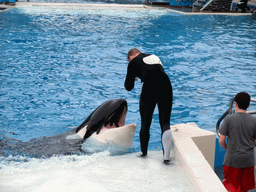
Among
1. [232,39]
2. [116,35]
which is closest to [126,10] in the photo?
[116,35]

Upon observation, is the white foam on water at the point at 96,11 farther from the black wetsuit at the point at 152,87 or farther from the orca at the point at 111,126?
the black wetsuit at the point at 152,87

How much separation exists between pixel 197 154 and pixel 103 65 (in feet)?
25.4

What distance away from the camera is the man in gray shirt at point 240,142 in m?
3.30

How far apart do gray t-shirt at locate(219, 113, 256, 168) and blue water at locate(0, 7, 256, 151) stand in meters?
2.66

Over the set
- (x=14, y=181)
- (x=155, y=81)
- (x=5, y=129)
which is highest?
(x=155, y=81)

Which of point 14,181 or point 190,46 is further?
point 190,46

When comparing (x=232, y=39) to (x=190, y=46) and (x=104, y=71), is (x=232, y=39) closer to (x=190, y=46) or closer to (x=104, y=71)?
(x=190, y=46)

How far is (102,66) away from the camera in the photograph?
1123cm

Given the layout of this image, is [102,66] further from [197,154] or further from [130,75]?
[197,154]

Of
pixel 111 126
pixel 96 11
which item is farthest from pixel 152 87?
pixel 96 11

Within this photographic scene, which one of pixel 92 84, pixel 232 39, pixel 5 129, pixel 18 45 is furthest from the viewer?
pixel 232 39

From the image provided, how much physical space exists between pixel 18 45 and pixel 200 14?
14.5m

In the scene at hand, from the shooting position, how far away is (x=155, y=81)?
4.18 meters

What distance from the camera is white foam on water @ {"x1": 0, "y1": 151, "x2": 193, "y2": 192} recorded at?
3703mm
